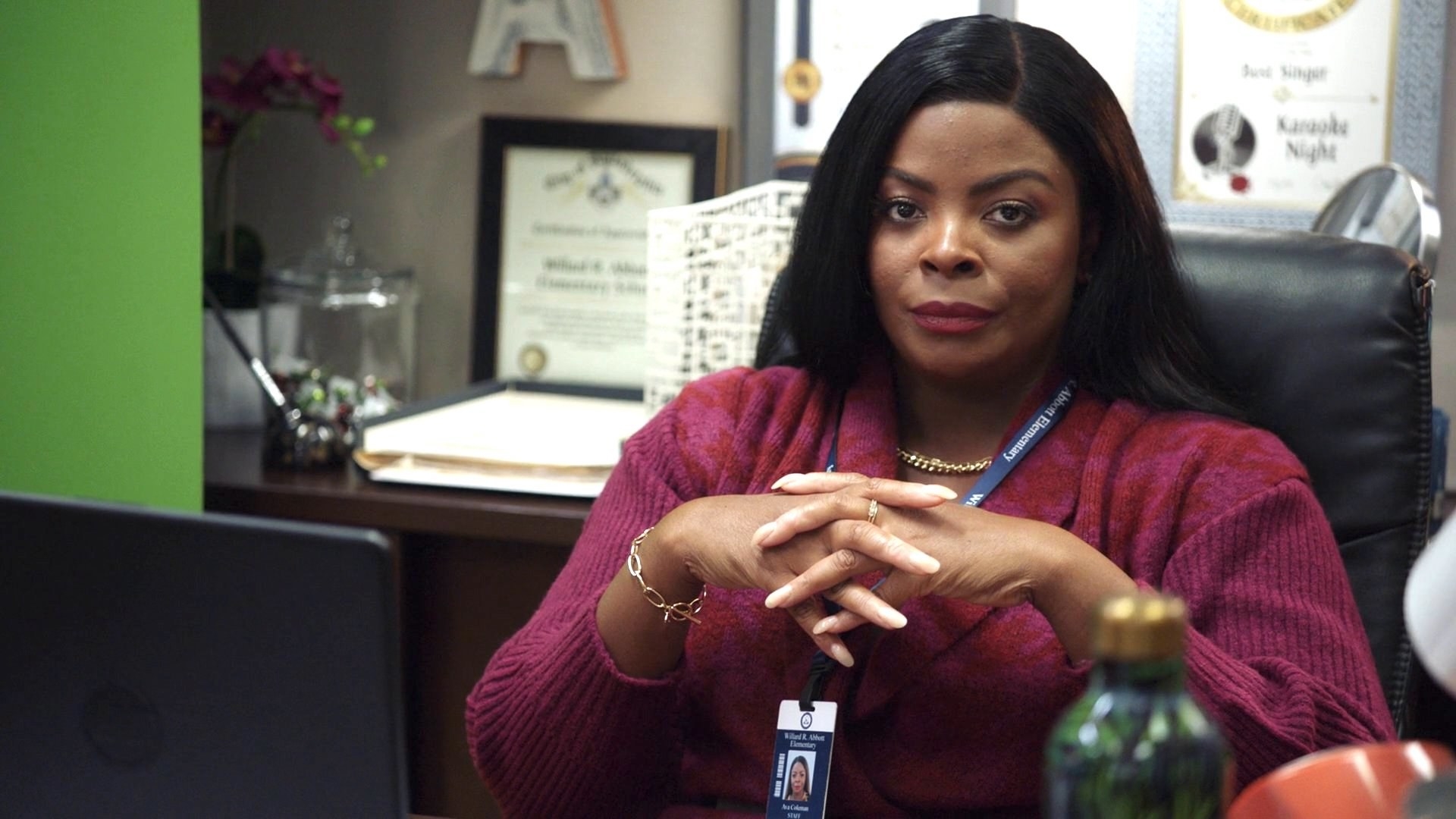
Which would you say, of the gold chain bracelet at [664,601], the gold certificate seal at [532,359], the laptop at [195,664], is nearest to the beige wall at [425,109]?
the gold certificate seal at [532,359]

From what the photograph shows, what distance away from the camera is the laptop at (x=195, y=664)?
2.53 feet

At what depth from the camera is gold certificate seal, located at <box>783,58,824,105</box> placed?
89.4 inches

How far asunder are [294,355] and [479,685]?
43.6 inches

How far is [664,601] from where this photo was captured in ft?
4.35

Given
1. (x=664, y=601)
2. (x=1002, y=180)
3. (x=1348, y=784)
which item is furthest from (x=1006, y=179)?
(x=1348, y=784)

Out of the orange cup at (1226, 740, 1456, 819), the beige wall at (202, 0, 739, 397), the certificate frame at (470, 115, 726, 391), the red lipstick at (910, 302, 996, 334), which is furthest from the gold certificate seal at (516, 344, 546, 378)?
the orange cup at (1226, 740, 1456, 819)

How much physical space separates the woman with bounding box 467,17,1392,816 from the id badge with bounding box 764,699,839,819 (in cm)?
7

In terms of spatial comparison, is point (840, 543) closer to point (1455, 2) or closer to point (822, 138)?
point (822, 138)

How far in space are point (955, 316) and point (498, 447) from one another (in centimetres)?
87

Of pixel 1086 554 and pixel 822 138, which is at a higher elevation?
pixel 822 138

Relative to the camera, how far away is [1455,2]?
2.07 meters

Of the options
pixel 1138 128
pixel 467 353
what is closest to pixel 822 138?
pixel 1138 128

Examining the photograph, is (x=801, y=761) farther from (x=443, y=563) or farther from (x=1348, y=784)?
(x=443, y=563)

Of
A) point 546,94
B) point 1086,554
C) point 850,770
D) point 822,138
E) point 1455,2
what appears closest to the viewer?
point 1086,554
